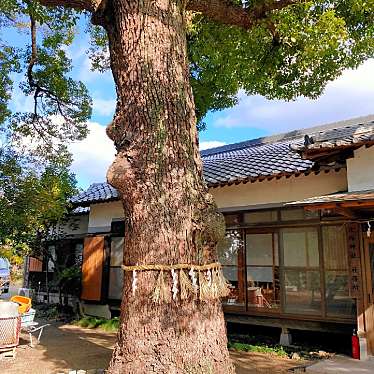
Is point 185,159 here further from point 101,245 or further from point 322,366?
point 101,245

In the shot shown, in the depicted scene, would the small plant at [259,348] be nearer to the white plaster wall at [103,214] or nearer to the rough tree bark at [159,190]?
the rough tree bark at [159,190]

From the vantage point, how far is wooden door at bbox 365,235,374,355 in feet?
21.7

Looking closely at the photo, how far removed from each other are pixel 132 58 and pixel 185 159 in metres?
1.12

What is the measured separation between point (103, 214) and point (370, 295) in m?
8.17

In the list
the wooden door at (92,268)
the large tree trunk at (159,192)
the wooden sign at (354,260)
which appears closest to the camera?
the large tree trunk at (159,192)

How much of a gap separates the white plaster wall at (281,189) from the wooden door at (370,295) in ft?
3.95

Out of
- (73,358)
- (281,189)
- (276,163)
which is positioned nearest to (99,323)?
(73,358)

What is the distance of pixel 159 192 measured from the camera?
3.46m

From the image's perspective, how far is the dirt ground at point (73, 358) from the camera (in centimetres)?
620

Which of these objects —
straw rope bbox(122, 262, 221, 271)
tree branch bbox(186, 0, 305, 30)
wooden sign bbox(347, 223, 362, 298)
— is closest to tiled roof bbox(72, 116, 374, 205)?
wooden sign bbox(347, 223, 362, 298)

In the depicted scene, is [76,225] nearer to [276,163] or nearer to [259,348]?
[276,163]

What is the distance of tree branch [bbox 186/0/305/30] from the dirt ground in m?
5.16

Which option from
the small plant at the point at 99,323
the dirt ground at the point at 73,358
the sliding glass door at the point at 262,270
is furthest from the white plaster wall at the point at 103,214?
the sliding glass door at the point at 262,270

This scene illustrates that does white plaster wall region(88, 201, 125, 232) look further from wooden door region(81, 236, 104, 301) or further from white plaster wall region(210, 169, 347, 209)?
white plaster wall region(210, 169, 347, 209)
